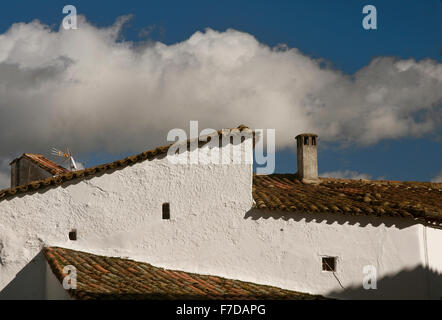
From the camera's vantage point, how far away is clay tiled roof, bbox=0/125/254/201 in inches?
465

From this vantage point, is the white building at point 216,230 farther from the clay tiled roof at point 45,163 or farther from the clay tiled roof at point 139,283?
the clay tiled roof at point 45,163

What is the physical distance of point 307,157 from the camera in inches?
623

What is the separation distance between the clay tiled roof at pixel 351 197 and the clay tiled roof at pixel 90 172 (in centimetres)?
200

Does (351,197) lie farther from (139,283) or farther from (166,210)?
(139,283)

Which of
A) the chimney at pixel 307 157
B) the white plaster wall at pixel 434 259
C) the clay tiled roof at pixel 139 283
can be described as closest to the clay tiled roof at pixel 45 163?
the clay tiled roof at pixel 139 283

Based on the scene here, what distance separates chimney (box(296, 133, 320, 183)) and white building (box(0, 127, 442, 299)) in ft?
11.5

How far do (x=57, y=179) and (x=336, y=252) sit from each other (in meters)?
6.41

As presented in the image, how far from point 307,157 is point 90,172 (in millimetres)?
6678

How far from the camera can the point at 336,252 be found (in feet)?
39.0

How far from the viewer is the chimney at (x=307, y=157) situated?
51.4 feet

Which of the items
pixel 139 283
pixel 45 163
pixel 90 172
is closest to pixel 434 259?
pixel 139 283

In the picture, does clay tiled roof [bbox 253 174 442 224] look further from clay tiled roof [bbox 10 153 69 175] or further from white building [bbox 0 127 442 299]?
clay tiled roof [bbox 10 153 69 175]
